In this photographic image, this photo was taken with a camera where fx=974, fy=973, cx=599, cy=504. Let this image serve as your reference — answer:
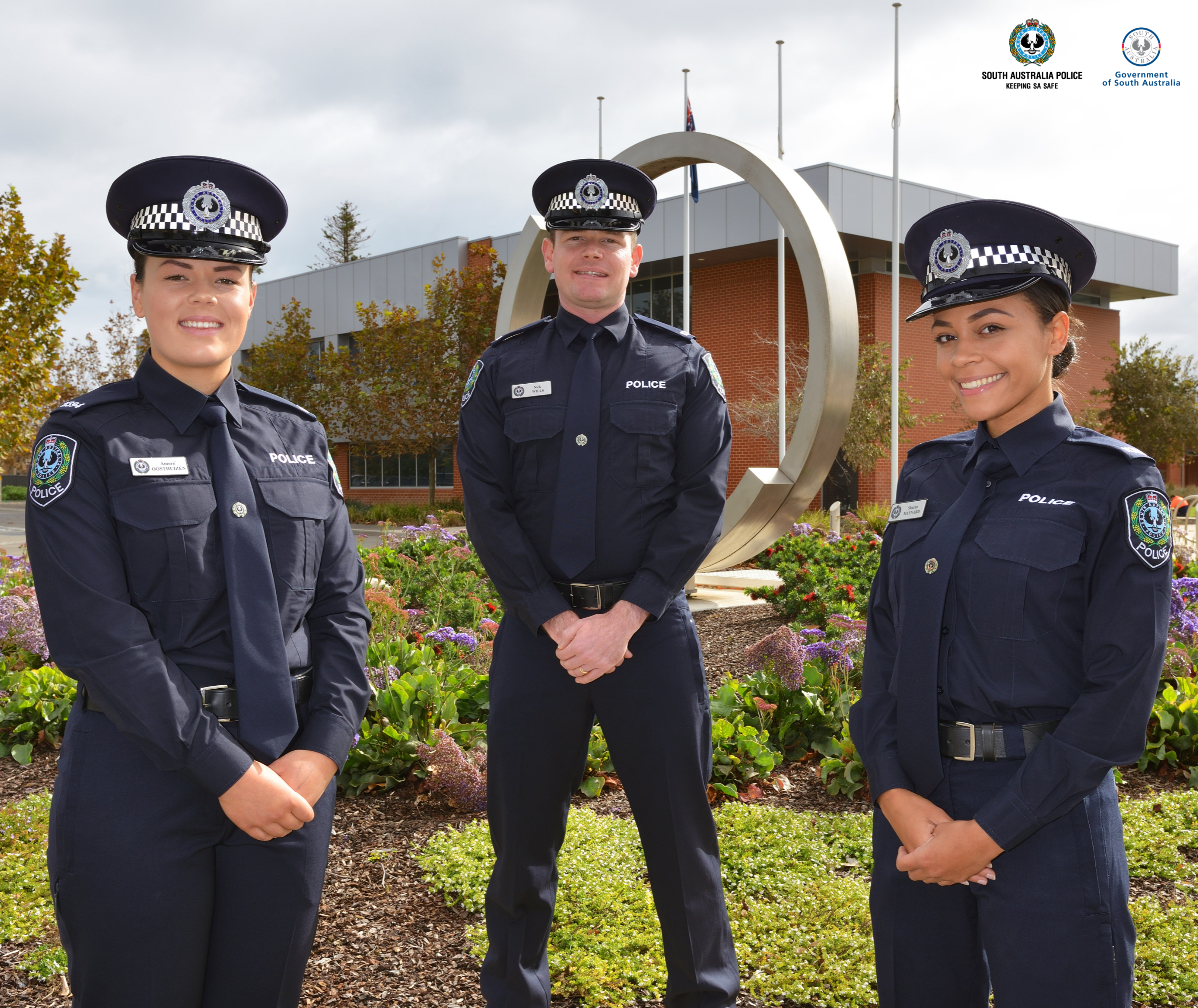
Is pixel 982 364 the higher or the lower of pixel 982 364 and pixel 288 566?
the higher

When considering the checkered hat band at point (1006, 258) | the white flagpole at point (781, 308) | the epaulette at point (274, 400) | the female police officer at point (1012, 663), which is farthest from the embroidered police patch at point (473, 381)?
the white flagpole at point (781, 308)

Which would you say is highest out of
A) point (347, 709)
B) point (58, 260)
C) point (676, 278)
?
point (676, 278)

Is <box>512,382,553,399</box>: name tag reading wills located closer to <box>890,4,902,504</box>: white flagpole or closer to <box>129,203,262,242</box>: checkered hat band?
<box>129,203,262,242</box>: checkered hat band

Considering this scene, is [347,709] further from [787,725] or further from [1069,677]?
[787,725]

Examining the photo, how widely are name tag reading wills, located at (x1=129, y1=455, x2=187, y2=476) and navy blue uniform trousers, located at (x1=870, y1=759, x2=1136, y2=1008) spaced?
1596mm

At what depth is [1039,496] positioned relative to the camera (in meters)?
1.85

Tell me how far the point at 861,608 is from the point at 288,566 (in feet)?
19.7

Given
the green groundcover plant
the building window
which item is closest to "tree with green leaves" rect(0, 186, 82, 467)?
the green groundcover plant

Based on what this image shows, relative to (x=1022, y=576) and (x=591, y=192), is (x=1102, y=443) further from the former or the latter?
(x=591, y=192)

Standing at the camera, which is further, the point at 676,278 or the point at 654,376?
the point at 676,278

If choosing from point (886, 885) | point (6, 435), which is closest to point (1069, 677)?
point (886, 885)

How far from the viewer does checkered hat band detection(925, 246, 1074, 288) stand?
6.34 feet

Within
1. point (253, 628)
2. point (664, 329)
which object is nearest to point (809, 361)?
point (664, 329)

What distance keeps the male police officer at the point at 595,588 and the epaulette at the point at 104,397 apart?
2.75 ft
